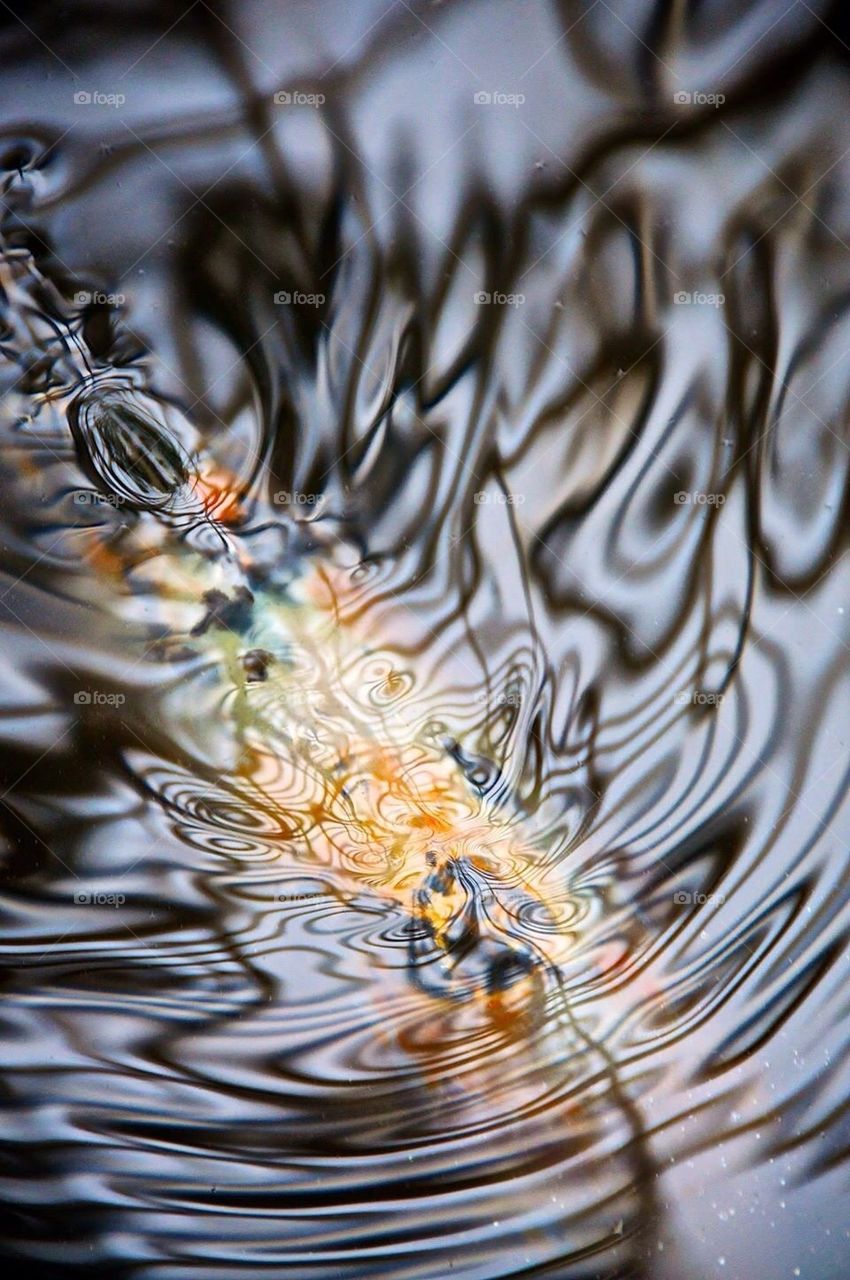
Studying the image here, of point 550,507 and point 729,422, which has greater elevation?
point 729,422

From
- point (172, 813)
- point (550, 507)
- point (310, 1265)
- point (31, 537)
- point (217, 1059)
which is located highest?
point (550, 507)

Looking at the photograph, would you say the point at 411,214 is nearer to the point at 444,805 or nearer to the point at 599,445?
the point at 599,445

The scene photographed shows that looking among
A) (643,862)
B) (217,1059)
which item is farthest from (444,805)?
(217,1059)

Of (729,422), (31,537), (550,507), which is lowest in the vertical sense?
(31,537)

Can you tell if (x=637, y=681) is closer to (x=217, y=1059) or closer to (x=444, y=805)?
(x=444, y=805)

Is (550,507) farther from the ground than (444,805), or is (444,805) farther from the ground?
(550,507)

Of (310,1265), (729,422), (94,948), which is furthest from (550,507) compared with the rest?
(310,1265)
